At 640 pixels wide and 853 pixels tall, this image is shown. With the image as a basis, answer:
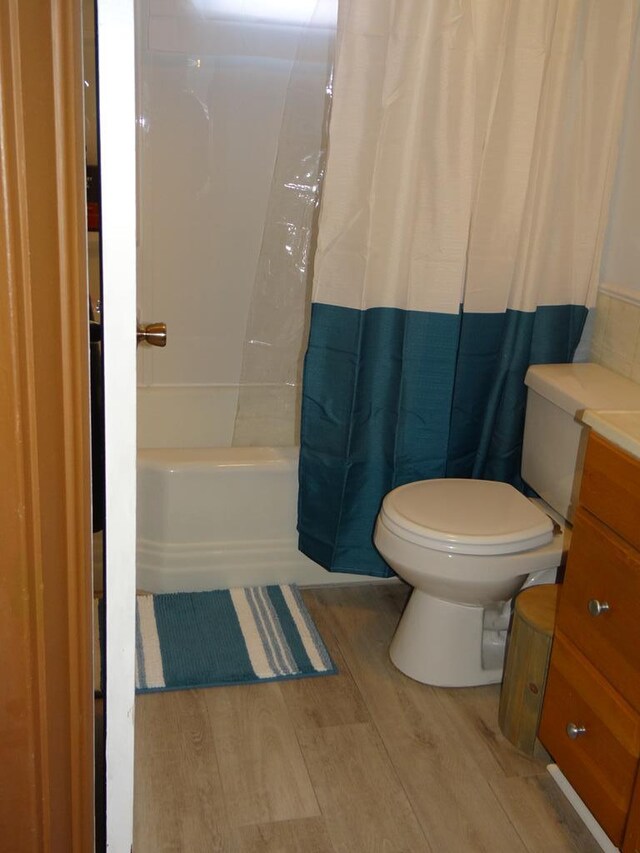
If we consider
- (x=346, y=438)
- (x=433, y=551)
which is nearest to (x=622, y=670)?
(x=433, y=551)

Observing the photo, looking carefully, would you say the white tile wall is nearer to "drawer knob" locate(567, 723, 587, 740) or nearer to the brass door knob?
"drawer knob" locate(567, 723, 587, 740)

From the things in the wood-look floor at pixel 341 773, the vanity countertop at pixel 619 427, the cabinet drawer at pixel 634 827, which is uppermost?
the vanity countertop at pixel 619 427

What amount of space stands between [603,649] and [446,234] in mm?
1139

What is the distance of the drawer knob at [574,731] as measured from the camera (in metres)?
1.65

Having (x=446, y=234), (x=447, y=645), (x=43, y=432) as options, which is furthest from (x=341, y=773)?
(x=43, y=432)

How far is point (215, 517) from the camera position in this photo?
8.30ft

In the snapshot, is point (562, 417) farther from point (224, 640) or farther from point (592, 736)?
point (224, 640)

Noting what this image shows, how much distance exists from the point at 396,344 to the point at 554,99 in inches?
29.3

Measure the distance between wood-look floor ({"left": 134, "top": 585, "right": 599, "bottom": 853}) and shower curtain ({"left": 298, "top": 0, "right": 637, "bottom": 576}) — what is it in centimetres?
51

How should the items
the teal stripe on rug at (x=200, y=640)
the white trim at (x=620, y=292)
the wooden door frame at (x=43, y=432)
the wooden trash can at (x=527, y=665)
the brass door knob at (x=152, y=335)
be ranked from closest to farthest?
1. the wooden door frame at (x=43, y=432)
2. the brass door knob at (x=152, y=335)
3. the wooden trash can at (x=527, y=665)
4. the teal stripe on rug at (x=200, y=640)
5. the white trim at (x=620, y=292)

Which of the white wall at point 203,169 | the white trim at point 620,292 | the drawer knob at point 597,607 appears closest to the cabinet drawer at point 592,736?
the drawer knob at point 597,607

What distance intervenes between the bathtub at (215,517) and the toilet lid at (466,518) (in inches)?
17.8

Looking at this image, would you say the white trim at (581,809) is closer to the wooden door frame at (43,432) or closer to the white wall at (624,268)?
the white wall at (624,268)

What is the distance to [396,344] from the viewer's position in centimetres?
233
